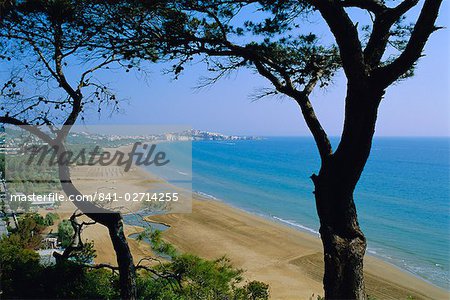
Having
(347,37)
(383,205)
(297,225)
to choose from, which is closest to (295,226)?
(297,225)

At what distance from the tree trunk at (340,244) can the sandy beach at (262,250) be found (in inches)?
283

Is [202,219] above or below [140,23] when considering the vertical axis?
below

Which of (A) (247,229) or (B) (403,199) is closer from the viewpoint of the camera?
(A) (247,229)

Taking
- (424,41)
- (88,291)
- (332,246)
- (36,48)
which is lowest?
(88,291)

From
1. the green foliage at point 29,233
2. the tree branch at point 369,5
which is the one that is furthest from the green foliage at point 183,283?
the green foliage at point 29,233

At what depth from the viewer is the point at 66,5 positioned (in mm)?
2801

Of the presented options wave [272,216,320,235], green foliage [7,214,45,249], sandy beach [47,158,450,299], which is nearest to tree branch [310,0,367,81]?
sandy beach [47,158,450,299]

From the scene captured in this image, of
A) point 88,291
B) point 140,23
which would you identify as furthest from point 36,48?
point 88,291

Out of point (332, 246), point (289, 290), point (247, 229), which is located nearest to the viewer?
point (332, 246)

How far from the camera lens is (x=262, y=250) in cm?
1393

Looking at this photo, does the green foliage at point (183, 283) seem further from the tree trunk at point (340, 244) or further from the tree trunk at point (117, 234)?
the tree trunk at point (340, 244)

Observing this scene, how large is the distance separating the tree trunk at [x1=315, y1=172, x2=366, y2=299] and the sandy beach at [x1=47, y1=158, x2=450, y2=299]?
283 inches

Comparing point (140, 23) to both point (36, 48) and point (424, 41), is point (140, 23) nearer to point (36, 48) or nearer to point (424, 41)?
point (36, 48)

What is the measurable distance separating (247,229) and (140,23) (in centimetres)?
1475
